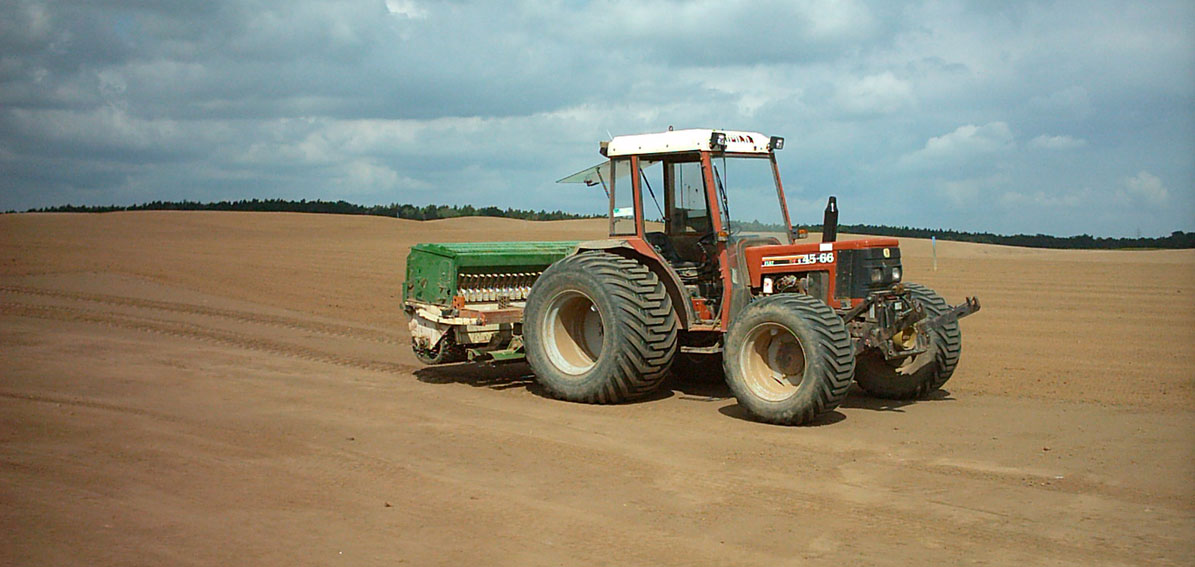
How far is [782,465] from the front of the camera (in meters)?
7.15

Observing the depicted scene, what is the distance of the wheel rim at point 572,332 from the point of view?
994 cm

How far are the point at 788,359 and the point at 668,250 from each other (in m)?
1.89

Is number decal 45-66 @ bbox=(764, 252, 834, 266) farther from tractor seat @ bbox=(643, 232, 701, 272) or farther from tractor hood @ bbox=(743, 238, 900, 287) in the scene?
tractor seat @ bbox=(643, 232, 701, 272)

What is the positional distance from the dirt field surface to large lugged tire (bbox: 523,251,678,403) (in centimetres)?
26

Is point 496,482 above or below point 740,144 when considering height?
below

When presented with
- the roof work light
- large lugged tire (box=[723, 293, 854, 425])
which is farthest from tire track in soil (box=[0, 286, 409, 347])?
large lugged tire (box=[723, 293, 854, 425])

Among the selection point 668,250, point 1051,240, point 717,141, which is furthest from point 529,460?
point 1051,240

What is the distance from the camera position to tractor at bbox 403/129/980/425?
338 inches

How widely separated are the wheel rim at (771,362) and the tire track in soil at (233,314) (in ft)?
19.7

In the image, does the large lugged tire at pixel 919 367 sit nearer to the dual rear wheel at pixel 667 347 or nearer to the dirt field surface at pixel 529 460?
the dual rear wheel at pixel 667 347

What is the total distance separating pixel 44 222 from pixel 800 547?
35.8 metres

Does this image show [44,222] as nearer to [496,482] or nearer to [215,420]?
[215,420]

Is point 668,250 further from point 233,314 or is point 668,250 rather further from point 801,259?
point 233,314

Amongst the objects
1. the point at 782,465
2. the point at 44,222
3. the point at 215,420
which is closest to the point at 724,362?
the point at 782,465
